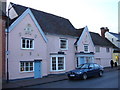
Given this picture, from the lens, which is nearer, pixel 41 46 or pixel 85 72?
pixel 85 72

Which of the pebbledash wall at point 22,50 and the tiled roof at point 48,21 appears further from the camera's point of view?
the tiled roof at point 48,21

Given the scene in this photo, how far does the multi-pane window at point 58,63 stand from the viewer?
66.3 feet

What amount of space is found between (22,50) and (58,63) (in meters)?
6.21

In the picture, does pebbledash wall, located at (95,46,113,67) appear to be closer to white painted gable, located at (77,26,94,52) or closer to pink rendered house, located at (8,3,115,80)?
white painted gable, located at (77,26,94,52)

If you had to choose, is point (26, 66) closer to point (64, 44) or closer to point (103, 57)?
point (64, 44)

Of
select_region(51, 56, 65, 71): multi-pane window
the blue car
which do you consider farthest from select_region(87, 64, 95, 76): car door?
select_region(51, 56, 65, 71): multi-pane window

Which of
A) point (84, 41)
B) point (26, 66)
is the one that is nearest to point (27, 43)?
point (26, 66)

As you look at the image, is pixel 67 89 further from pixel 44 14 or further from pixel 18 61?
pixel 44 14

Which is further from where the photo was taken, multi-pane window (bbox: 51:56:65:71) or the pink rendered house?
multi-pane window (bbox: 51:56:65:71)

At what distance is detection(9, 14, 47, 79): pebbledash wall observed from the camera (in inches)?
604

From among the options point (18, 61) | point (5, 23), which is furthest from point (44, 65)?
point (5, 23)

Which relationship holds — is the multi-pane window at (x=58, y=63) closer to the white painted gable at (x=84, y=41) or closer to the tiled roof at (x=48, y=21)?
the tiled roof at (x=48, y=21)

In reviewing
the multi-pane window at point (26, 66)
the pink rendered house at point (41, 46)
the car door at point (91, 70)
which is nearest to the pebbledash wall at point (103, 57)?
the pink rendered house at point (41, 46)

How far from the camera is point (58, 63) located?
67.7 feet
